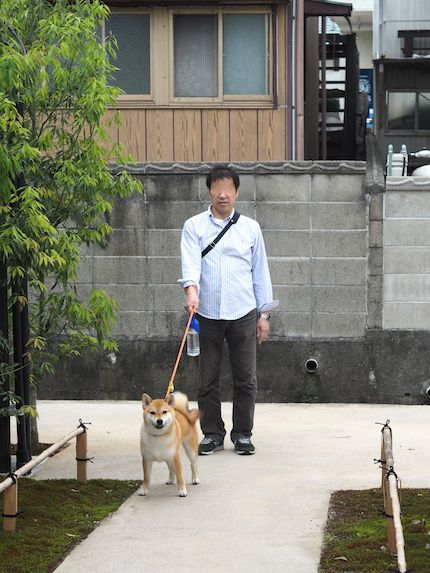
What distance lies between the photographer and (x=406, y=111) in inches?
805

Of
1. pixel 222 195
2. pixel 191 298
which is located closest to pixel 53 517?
pixel 191 298

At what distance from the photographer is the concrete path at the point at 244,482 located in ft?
19.4

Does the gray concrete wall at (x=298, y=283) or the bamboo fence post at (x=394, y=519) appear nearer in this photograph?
the bamboo fence post at (x=394, y=519)

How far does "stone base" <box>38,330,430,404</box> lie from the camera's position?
1102 cm

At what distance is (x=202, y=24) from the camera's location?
1296 cm

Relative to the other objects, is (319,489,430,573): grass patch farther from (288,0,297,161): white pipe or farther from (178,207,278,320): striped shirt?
(288,0,297,161): white pipe

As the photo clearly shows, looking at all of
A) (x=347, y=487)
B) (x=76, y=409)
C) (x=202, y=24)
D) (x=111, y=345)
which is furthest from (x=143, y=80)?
(x=347, y=487)

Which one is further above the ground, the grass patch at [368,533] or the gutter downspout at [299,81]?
the gutter downspout at [299,81]

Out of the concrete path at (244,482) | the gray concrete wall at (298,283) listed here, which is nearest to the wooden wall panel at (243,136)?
the gray concrete wall at (298,283)

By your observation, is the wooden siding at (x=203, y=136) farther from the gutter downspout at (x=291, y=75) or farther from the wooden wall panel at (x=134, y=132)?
the gutter downspout at (x=291, y=75)

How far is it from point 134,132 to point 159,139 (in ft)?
0.92

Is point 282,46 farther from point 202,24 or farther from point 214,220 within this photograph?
point 214,220

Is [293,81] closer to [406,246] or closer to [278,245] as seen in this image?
[278,245]

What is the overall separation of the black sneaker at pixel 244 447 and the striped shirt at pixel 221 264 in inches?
35.5
